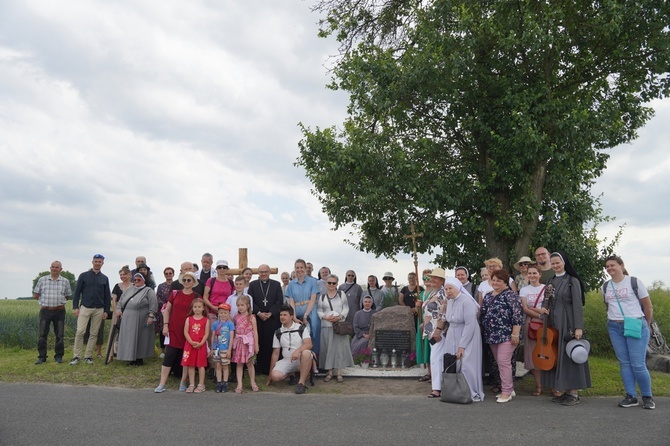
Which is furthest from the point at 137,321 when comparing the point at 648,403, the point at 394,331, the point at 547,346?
the point at 648,403

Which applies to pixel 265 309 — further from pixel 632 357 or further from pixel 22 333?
pixel 22 333

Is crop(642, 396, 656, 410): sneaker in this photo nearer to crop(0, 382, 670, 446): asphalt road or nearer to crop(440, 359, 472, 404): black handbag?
crop(0, 382, 670, 446): asphalt road

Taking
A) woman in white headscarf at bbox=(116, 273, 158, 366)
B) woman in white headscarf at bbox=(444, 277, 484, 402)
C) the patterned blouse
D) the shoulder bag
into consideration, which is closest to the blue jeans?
the shoulder bag

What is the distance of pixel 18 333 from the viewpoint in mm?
16547

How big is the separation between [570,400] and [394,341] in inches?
162

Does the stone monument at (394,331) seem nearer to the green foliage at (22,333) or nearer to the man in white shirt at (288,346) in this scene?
the man in white shirt at (288,346)

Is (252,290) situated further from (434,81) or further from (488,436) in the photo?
(434,81)

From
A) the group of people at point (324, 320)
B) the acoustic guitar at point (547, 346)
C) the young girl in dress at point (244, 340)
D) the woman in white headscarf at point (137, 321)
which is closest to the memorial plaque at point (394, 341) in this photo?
the group of people at point (324, 320)

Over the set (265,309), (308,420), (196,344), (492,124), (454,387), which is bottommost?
(308,420)

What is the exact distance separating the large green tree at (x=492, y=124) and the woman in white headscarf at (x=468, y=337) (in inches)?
230

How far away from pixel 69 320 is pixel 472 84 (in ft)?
46.8

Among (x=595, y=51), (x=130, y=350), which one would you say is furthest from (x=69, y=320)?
(x=595, y=51)

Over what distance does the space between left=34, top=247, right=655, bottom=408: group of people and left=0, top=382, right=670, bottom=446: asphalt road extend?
56 centimetres

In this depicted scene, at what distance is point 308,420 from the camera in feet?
25.5
